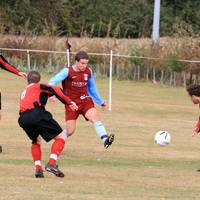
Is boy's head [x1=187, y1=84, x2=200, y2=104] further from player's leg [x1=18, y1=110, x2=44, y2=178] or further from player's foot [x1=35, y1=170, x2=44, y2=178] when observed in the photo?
player's foot [x1=35, y1=170, x2=44, y2=178]

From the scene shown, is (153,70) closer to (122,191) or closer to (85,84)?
(85,84)

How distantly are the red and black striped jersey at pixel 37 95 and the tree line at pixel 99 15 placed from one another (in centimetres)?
4550

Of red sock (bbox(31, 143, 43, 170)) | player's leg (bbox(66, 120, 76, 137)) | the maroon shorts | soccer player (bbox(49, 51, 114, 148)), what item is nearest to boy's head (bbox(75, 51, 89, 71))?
soccer player (bbox(49, 51, 114, 148))

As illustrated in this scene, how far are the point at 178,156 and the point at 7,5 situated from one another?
4374 cm

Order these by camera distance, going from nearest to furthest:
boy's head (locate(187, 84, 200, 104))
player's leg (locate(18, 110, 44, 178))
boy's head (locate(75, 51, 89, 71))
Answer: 1. player's leg (locate(18, 110, 44, 178))
2. boy's head (locate(187, 84, 200, 104))
3. boy's head (locate(75, 51, 89, 71))

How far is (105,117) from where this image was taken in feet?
77.3

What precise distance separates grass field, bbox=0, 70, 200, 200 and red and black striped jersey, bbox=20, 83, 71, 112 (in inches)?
40.6

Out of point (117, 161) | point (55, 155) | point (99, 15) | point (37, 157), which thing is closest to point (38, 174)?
point (37, 157)

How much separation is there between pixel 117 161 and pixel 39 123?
329cm

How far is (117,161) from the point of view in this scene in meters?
14.3

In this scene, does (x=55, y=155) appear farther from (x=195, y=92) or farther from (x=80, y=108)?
(x=195, y=92)

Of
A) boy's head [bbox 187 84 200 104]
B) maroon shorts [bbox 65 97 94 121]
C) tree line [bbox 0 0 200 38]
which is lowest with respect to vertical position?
tree line [bbox 0 0 200 38]

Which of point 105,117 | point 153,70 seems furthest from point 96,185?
point 153,70

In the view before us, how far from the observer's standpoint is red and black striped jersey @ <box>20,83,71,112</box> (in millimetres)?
11344
